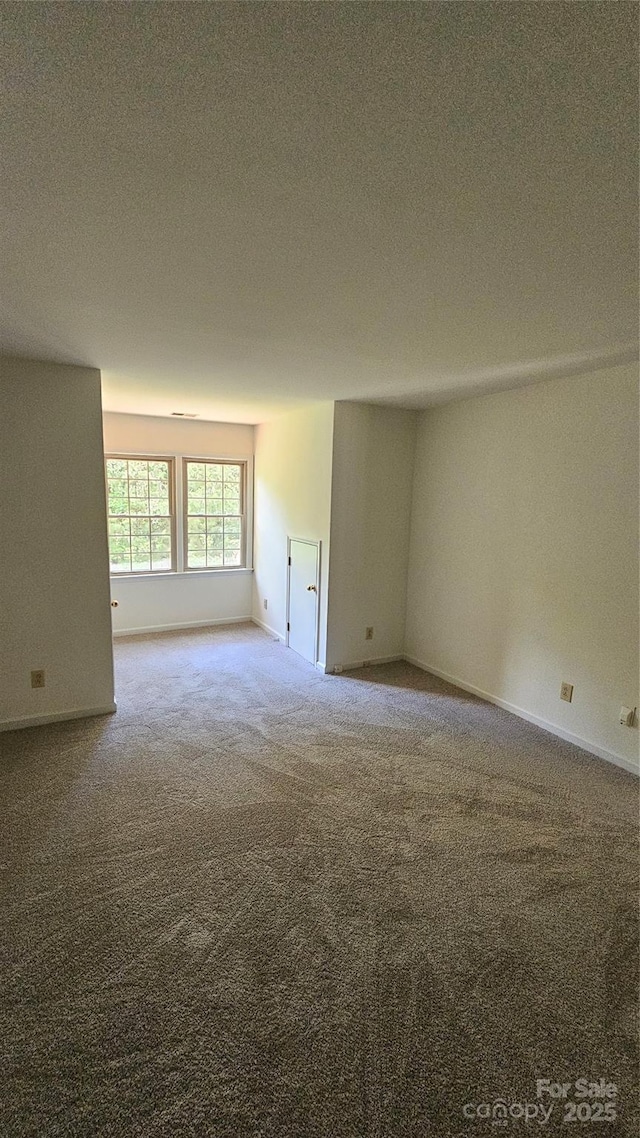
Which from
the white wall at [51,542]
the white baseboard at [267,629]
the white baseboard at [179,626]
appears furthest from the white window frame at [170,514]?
the white wall at [51,542]

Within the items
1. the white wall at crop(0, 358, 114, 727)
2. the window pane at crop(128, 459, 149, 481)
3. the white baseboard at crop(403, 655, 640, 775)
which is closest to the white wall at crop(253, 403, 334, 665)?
the white baseboard at crop(403, 655, 640, 775)

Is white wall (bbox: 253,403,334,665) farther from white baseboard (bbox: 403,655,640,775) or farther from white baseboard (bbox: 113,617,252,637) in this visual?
white baseboard (bbox: 403,655,640,775)

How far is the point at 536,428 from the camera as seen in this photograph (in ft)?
11.2

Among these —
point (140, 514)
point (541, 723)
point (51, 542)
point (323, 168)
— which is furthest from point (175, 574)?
point (323, 168)

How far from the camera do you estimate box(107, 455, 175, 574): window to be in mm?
5246

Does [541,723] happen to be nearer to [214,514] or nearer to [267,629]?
[267,629]

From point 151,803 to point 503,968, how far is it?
5.77 ft

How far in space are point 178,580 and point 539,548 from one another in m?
3.87

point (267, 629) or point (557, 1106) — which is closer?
point (557, 1106)

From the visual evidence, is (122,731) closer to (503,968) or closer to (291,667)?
(291,667)

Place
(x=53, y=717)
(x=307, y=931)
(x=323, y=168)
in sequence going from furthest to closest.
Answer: (x=53, y=717) → (x=307, y=931) → (x=323, y=168)

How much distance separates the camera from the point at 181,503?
552 cm

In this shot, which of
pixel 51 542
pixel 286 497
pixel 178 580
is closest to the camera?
pixel 51 542

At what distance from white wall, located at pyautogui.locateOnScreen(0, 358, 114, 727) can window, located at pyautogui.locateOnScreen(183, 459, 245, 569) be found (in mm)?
2256
